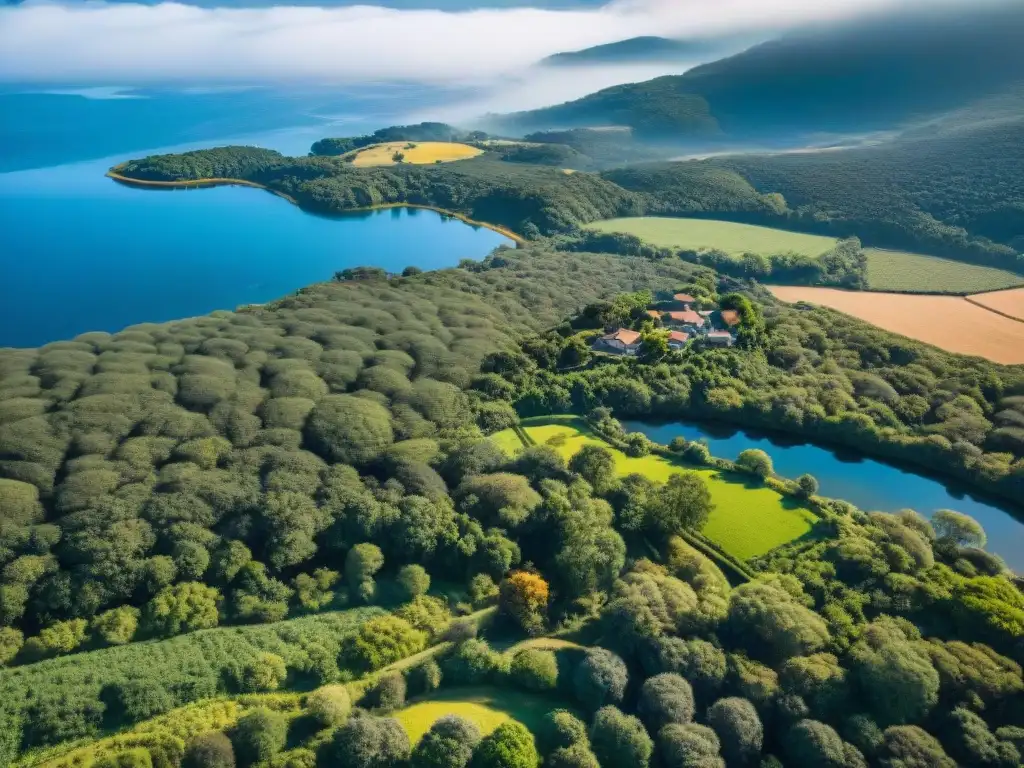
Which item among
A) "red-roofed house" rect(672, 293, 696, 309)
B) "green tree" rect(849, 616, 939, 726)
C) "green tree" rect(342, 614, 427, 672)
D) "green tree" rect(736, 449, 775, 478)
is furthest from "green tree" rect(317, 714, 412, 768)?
"red-roofed house" rect(672, 293, 696, 309)

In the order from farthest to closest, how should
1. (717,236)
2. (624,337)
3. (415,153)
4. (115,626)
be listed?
(415,153)
(717,236)
(624,337)
(115,626)

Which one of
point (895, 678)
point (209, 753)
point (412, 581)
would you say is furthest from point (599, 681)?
point (209, 753)

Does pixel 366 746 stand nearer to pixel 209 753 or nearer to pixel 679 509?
pixel 209 753

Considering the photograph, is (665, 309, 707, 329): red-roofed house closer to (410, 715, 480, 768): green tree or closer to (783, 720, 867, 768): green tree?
(783, 720, 867, 768): green tree

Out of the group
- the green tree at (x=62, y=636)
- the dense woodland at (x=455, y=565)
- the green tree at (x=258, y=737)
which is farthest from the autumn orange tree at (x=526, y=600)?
the green tree at (x=62, y=636)

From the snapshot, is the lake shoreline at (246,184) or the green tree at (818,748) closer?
the green tree at (818,748)

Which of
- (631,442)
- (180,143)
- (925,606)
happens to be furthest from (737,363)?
(180,143)

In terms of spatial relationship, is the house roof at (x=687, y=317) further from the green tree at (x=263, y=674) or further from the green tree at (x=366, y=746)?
the green tree at (x=366, y=746)

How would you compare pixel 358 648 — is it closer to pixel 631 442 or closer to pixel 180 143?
pixel 631 442
